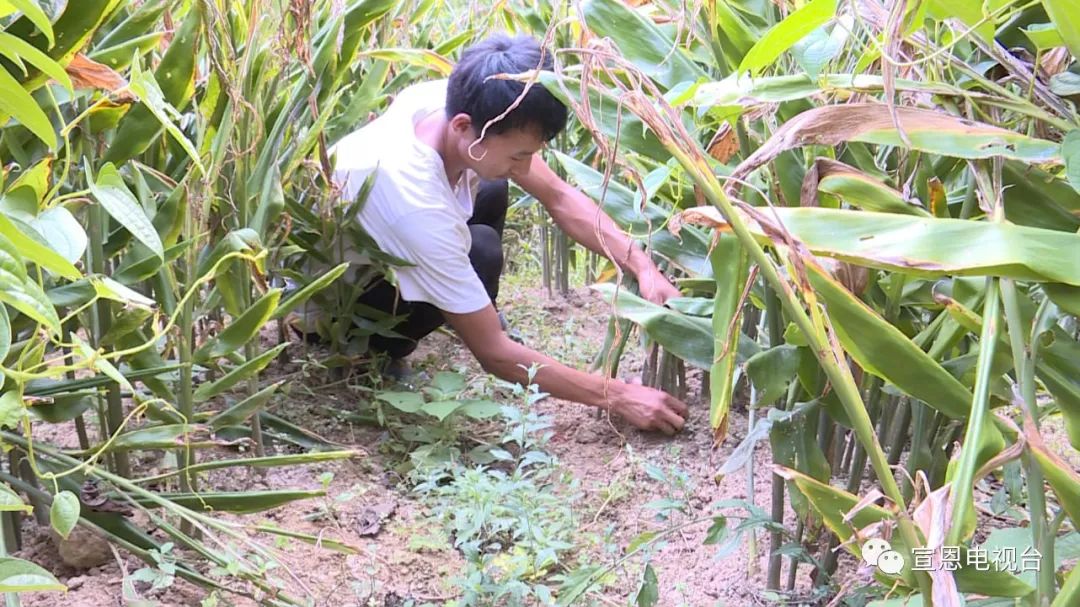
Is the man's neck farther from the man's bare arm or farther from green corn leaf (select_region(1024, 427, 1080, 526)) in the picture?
green corn leaf (select_region(1024, 427, 1080, 526))

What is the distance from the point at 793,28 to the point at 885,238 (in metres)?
0.14

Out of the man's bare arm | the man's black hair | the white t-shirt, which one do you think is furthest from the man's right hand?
the man's black hair

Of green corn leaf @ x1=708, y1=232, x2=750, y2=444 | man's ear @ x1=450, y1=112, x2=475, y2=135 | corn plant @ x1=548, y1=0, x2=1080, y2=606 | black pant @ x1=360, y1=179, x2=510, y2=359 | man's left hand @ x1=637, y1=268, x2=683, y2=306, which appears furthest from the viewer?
black pant @ x1=360, y1=179, x2=510, y2=359

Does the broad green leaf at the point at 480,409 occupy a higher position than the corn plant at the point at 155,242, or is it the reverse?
the corn plant at the point at 155,242

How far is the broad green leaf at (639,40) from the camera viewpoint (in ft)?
3.20

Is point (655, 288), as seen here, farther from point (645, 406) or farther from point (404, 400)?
point (404, 400)

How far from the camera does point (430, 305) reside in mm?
1603

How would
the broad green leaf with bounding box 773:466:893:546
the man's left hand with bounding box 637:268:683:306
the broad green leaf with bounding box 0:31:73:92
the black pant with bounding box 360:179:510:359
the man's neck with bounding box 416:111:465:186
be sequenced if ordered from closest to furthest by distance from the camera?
the broad green leaf with bounding box 0:31:73:92
the broad green leaf with bounding box 773:466:893:546
the man's left hand with bounding box 637:268:683:306
the man's neck with bounding box 416:111:465:186
the black pant with bounding box 360:179:510:359

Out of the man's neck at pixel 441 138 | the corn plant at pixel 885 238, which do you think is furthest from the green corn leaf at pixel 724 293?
the man's neck at pixel 441 138

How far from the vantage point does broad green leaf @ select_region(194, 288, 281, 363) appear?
958 millimetres

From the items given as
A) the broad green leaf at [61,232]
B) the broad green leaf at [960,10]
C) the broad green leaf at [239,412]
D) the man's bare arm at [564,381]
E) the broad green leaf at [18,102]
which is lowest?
the man's bare arm at [564,381]

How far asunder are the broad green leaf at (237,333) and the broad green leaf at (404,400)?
0.44 metres

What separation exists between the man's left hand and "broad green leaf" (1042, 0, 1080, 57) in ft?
2.35

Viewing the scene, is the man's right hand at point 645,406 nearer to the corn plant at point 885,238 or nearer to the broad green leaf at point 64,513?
the corn plant at point 885,238
